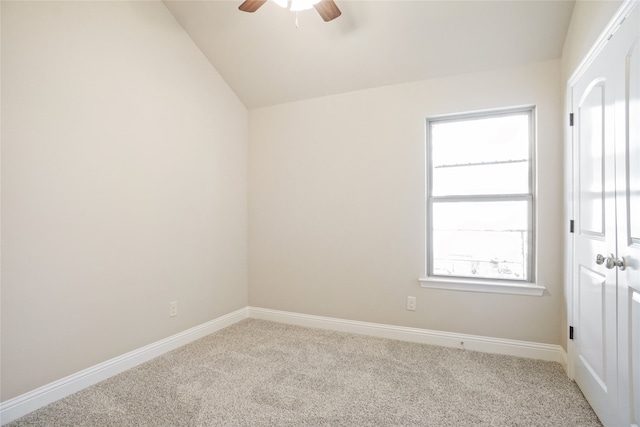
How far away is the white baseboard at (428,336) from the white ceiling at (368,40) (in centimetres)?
224

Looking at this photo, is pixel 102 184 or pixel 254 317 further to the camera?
pixel 254 317

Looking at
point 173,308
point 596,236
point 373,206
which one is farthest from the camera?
point 373,206

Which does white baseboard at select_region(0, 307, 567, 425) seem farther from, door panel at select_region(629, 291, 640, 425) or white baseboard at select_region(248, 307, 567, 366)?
door panel at select_region(629, 291, 640, 425)

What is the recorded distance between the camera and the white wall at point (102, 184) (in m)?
1.82

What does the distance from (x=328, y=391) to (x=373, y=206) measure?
1.63m

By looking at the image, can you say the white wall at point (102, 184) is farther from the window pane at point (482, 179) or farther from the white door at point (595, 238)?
the white door at point (595, 238)

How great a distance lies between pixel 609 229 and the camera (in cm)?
164

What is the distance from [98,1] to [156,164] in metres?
1.15

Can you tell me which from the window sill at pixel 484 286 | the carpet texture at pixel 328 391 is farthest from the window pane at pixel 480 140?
the carpet texture at pixel 328 391

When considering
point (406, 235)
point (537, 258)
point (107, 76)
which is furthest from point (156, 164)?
point (537, 258)

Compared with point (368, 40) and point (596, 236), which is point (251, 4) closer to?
point (368, 40)

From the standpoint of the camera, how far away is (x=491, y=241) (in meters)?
2.77

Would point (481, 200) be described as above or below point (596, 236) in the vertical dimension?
above

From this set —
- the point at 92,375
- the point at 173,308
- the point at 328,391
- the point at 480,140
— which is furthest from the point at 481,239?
the point at 92,375
